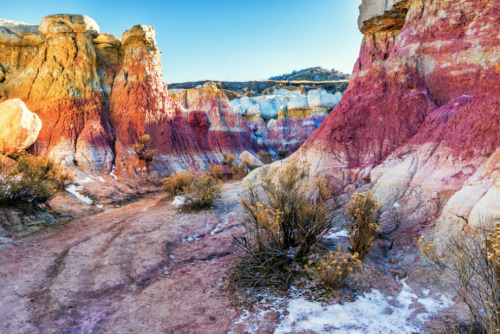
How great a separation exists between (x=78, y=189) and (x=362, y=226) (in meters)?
10.9

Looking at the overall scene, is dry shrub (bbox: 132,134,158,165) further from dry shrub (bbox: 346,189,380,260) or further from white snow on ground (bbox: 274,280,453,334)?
white snow on ground (bbox: 274,280,453,334)

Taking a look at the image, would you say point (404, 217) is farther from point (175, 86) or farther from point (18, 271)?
point (175, 86)

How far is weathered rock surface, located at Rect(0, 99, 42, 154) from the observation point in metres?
10.9

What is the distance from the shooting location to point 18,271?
4.75 metres

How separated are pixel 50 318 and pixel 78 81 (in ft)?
51.8

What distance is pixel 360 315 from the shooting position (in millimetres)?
3041

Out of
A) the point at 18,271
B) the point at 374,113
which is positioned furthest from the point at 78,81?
the point at 374,113

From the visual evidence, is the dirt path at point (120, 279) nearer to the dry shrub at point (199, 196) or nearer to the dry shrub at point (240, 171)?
the dry shrub at point (199, 196)

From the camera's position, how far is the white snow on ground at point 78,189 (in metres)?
10.4

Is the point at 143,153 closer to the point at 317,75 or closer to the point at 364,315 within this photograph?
the point at 364,315

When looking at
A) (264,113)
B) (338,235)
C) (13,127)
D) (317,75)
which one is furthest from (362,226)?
(317,75)

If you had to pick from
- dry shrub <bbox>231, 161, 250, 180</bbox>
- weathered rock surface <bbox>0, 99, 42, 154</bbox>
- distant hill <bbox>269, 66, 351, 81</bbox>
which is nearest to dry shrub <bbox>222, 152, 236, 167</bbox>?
dry shrub <bbox>231, 161, 250, 180</bbox>

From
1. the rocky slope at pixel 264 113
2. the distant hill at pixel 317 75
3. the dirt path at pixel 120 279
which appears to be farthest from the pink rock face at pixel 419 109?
the distant hill at pixel 317 75

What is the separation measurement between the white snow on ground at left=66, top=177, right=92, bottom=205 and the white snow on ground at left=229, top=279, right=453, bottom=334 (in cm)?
943
